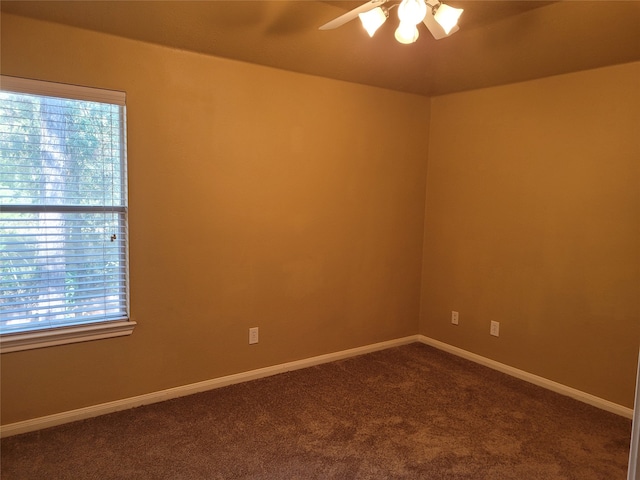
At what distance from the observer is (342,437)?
255cm

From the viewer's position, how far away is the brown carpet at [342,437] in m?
2.25

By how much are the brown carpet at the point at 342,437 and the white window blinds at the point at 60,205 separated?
27.2 inches

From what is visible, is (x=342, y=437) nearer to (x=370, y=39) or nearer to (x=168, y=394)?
(x=168, y=394)

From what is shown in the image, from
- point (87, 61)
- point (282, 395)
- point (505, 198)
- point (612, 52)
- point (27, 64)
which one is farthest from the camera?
point (505, 198)

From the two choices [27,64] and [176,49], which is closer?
[27,64]

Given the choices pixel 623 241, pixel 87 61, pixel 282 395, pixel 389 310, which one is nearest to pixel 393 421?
pixel 282 395

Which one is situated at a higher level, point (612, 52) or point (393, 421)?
point (612, 52)

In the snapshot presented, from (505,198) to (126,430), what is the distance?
3.02 m

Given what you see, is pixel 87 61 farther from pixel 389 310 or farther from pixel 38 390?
pixel 389 310

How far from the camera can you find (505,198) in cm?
346

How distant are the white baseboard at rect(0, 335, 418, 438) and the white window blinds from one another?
53cm

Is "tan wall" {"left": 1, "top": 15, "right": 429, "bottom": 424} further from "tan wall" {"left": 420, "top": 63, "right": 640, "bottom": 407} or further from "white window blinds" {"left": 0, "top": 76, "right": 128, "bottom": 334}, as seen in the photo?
"tan wall" {"left": 420, "top": 63, "right": 640, "bottom": 407}

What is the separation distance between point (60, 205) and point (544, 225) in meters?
3.12

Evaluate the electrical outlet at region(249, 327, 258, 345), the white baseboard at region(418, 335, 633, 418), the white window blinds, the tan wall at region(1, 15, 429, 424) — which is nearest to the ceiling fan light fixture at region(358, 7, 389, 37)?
the tan wall at region(1, 15, 429, 424)
